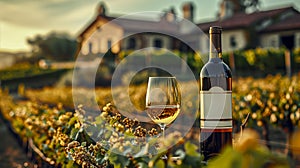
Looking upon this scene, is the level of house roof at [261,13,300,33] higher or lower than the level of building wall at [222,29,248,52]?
higher

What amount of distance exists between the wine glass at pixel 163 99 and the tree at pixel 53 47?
4746 cm

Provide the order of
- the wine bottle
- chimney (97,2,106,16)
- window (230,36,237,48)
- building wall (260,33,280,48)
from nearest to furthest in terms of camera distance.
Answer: the wine bottle → building wall (260,33,280,48) → window (230,36,237,48) → chimney (97,2,106,16)

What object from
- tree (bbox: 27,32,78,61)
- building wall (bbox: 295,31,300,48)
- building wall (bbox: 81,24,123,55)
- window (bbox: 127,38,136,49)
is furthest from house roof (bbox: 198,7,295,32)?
tree (bbox: 27,32,78,61)

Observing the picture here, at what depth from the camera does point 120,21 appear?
41.4m

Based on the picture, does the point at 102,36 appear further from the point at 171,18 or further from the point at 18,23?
the point at 18,23

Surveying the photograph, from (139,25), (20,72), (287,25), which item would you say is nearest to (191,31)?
(139,25)

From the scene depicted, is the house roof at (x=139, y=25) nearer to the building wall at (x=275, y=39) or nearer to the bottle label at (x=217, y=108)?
the building wall at (x=275, y=39)

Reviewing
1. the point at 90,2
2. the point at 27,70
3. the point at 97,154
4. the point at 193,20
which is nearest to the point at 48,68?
the point at 27,70

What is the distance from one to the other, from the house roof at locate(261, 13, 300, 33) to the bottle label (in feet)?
90.5

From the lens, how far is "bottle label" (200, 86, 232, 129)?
2473 millimetres

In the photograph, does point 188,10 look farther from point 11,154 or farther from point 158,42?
point 11,154

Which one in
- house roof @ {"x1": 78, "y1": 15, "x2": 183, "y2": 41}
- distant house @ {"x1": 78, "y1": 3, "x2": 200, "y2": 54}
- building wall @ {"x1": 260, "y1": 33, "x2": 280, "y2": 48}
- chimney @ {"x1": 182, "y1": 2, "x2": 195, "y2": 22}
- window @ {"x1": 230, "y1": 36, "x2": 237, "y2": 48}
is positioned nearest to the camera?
building wall @ {"x1": 260, "y1": 33, "x2": 280, "y2": 48}

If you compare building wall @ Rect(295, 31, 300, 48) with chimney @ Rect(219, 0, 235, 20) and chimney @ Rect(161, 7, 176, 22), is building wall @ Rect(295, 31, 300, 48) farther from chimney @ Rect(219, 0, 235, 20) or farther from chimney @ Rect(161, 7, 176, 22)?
chimney @ Rect(161, 7, 176, 22)

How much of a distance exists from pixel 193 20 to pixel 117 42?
5974 millimetres
